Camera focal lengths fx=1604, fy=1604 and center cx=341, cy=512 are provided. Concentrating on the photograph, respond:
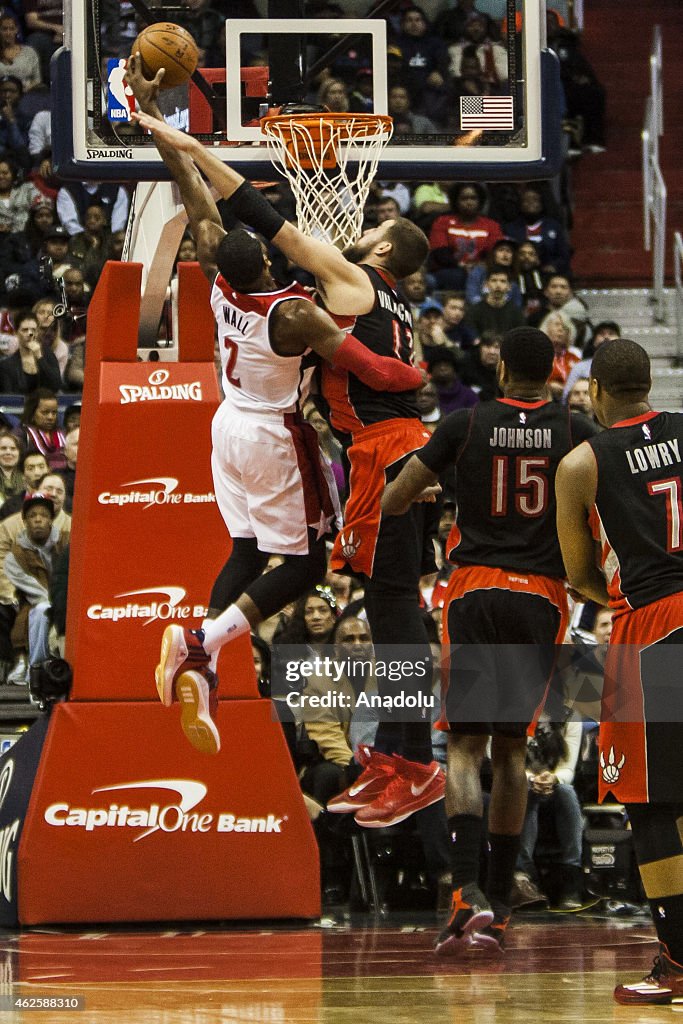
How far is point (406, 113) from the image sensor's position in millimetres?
7953

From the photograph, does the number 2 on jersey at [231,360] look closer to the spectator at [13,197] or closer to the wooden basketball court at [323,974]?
the wooden basketball court at [323,974]

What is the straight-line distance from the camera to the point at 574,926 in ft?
25.6

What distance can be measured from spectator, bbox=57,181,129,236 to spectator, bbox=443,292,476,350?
312 cm

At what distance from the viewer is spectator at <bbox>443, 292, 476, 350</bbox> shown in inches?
543

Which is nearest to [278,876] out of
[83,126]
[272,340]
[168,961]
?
[168,961]

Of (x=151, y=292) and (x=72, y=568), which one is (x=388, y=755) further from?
(x=151, y=292)

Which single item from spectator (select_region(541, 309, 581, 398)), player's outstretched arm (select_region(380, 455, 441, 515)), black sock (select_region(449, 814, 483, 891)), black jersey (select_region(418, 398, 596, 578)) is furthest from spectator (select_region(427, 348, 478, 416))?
black sock (select_region(449, 814, 483, 891))

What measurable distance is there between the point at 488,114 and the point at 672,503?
3145 millimetres

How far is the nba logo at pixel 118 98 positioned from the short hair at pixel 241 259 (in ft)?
4.64

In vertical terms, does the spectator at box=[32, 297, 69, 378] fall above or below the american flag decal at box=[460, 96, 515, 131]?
below

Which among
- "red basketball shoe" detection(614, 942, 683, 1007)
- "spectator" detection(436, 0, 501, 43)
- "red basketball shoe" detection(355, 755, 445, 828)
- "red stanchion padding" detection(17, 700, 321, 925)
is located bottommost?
"red stanchion padding" detection(17, 700, 321, 925)

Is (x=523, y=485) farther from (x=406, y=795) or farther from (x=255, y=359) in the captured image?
(x=406, y=795)

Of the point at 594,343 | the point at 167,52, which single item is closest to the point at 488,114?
the point at 167,52

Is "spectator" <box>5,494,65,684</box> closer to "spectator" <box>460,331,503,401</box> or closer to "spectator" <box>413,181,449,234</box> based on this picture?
"spectator" <box>460,331,503,401</box>
